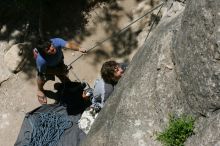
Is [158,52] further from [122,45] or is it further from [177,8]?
[122,45]

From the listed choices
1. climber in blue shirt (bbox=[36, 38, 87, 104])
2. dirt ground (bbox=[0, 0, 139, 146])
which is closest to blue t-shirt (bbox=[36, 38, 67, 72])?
climber in blue shirt (bbox=[36, 38, 87, 104])

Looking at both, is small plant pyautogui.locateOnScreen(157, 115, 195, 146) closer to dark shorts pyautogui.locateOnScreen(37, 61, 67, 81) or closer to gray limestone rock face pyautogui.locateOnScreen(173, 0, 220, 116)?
gray limestone rock face pyautogui.locateOnScreen(173, 0, 220, 116)

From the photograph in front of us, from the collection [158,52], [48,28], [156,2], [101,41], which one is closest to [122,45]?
[101,41]

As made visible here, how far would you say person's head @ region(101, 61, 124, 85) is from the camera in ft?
22.1

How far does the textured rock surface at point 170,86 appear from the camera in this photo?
4879 mm

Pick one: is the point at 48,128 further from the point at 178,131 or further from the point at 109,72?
the point at 178,131

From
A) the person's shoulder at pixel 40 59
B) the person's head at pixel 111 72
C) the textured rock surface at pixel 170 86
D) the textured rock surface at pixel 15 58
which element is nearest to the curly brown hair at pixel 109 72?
the person's head at pixel 111 72

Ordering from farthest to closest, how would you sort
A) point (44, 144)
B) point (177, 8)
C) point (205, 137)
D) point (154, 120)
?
point (44, 144)
point (177, 8)
point (154, 120)
point (205, 137)

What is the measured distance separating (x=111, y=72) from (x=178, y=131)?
74.0 inches

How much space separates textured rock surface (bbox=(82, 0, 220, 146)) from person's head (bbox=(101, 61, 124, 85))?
46cm

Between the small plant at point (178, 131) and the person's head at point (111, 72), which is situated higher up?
the person's head at point (111, 72)

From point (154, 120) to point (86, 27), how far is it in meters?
3.92

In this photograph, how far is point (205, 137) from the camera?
4836 millimetres

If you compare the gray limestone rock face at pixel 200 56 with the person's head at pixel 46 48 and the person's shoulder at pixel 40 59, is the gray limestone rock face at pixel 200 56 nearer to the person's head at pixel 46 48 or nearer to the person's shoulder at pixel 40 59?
the person's head at pixel 46 48
